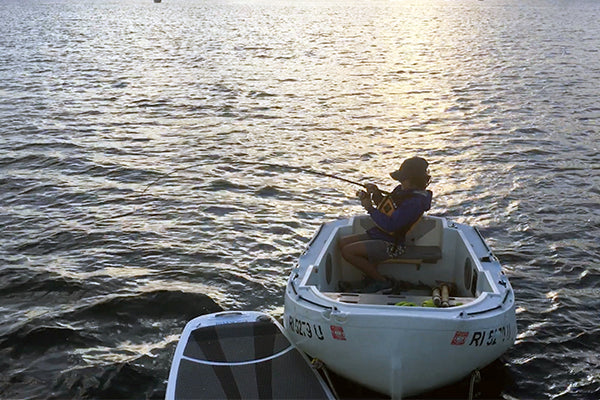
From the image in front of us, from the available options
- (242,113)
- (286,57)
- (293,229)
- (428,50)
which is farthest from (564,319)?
(428,50)

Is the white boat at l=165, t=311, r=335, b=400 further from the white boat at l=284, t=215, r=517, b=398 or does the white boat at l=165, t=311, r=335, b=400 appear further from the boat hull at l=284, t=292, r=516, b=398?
the boat hull at l=284, t=292, r=516, b=398

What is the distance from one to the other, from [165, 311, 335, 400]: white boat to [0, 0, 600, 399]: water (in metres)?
0.66

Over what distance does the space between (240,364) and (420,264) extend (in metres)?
2.91

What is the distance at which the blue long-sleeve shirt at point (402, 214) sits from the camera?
8590mm

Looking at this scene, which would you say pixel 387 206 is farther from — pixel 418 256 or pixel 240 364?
pixel 240 364

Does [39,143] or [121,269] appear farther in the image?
[39,143]

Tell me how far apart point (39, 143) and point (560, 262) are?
44.9 feet

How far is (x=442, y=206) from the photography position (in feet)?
47.1

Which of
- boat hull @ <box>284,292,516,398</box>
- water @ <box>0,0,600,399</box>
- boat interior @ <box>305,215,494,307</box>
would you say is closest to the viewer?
boat hull @ <box>284,292,516,398</box>

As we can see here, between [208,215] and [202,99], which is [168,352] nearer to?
[208,215]

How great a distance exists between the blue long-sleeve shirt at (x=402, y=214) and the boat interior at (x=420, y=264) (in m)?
0.34

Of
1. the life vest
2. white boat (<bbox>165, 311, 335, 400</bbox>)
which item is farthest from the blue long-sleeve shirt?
white boat (<bbox>165, 311, 335, 400</bbox>)

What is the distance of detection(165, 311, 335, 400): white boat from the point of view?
7.07 meters

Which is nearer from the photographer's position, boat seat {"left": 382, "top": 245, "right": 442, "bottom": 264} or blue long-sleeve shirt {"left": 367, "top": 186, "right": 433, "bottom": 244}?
blue long-sleeve shirt {"left": 367, "top": 186, "right": 433, "bottom": 244}
